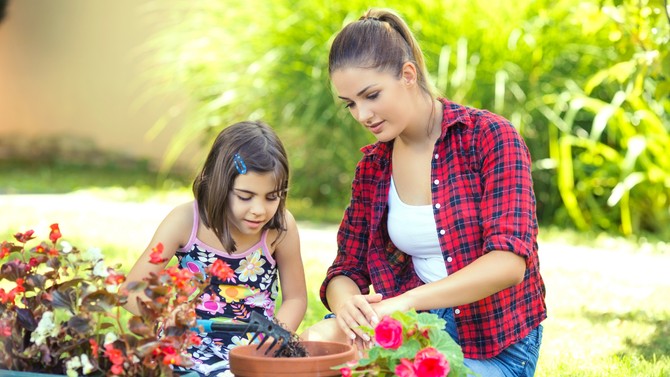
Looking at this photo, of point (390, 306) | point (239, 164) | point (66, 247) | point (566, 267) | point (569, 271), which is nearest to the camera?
point (66, 247)

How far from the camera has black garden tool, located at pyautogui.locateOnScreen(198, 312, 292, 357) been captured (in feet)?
6.49

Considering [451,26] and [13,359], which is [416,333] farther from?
[451,26]

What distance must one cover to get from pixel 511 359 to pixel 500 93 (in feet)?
15.8

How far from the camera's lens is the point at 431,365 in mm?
1892

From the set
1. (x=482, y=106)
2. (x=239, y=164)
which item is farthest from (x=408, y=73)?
(x=482, y=106)

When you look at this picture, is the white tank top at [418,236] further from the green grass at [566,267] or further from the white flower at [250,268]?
the green grass at [566,267]

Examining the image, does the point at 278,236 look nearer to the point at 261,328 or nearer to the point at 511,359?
the point at 511,359

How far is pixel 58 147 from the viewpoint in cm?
1255

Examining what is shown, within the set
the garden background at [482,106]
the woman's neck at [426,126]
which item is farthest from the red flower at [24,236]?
the garden background at [482,106]

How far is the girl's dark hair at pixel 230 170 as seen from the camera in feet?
9.74

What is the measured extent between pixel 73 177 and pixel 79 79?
220cm

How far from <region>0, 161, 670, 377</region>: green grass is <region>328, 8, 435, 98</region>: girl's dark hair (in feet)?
3.13

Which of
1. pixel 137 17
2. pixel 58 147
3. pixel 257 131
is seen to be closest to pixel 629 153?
pixel 257 131

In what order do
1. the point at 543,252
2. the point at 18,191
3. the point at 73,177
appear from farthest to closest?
the point at 73,177 < the point at 18,191 < the point at 543,252
